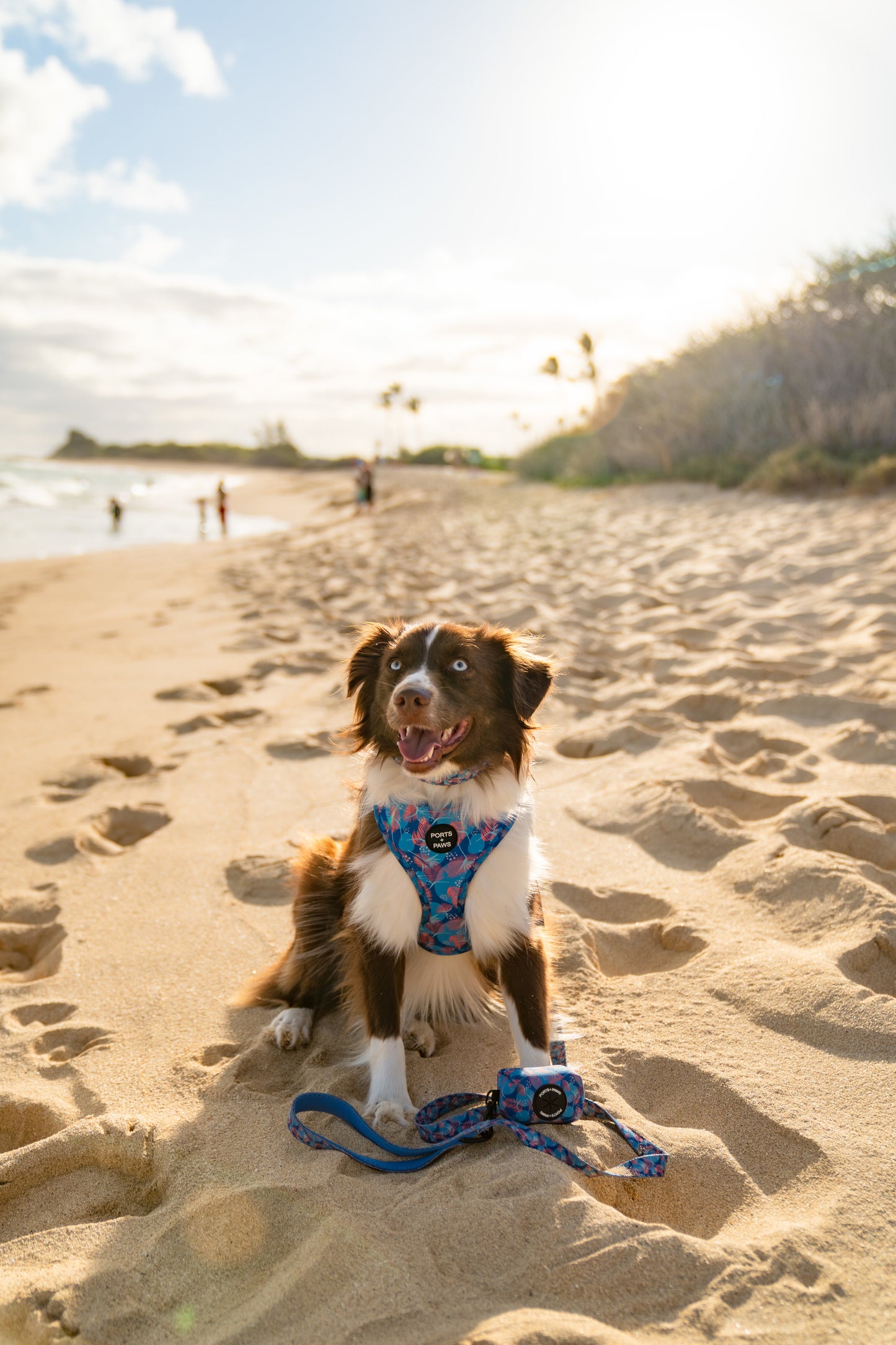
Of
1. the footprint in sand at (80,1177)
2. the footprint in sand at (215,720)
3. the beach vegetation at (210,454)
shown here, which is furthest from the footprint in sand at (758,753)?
the beach vegetation at (210,454)

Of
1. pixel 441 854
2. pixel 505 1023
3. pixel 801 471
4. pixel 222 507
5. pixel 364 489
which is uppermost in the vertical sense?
pixel 364 489

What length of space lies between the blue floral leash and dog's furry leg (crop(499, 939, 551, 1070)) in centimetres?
22

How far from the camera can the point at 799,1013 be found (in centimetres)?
258

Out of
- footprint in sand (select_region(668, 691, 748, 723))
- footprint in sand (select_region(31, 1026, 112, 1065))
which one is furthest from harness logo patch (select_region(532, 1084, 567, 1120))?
footprint in sand (select_region(668, 691, 748, 723))

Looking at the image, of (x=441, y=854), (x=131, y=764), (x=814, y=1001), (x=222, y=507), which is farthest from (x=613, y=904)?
(x=222, y=507)

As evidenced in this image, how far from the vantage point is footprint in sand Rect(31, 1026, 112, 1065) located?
8.61ft

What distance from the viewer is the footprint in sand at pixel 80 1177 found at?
6.59 feet

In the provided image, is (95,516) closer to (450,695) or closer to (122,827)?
(122,827)

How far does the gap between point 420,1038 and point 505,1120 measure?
24.5 inches

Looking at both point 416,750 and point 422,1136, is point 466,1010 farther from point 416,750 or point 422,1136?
point 416,750

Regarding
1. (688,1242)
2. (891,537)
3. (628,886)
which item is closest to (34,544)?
(891,537)

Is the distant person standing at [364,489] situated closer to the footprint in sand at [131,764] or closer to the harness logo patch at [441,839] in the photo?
the footprint in sand at [131,764]

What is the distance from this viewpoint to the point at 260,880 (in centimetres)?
370

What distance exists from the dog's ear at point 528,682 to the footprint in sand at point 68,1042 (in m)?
1.67
